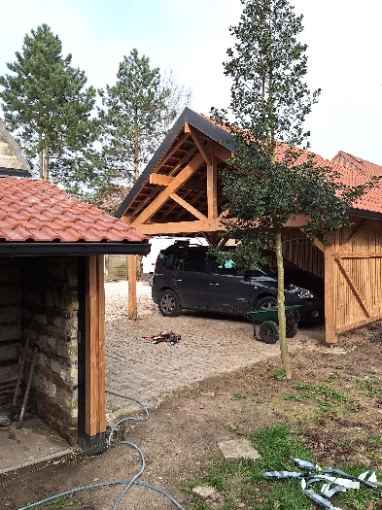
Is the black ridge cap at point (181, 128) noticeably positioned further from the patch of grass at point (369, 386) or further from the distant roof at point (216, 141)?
the patch of grass at point (369, 386)

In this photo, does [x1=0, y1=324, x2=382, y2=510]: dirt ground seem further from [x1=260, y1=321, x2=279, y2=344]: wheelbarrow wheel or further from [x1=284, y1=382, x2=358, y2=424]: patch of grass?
[x1=260, y1=321, x2=279, y2=344]: wheelbarrow wheel

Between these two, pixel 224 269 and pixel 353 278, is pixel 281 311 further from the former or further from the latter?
pixel 224 269

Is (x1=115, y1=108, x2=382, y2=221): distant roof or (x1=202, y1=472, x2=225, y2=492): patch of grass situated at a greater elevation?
(x1=115, y1=108, x2=382, y2=221): distant roof

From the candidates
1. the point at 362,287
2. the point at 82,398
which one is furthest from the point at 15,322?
the point at 362,287

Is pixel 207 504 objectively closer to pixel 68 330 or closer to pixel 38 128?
pixel 68 330

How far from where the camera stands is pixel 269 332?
923 cm

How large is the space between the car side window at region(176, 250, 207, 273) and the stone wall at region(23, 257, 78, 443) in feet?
21.5

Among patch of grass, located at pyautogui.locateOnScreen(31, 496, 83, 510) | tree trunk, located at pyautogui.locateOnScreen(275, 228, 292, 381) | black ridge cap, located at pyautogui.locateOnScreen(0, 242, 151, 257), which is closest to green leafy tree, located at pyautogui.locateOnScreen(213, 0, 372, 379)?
tree trunk, located at pyautogui.locateOnScreen(275, 228, 292, 381)

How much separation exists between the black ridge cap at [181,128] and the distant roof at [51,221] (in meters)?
3.39

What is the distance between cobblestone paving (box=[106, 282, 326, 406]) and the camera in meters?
6.78

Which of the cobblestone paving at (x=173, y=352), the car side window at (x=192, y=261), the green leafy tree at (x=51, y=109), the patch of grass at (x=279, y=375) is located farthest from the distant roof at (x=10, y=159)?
the green leafy tree at (x=51, y=109)

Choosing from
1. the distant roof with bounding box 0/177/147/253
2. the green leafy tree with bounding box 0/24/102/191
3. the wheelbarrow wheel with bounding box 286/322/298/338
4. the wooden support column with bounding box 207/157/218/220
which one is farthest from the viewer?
the green leafy tree with bounding box 0/24/102/191

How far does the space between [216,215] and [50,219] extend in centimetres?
602

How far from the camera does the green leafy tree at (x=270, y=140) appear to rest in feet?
20.6
